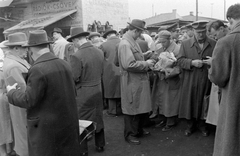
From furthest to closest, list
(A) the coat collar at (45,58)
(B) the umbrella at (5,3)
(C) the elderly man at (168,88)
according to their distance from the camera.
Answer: (B) the umbrella at (5,3)
(C) the elderly man at (168,88)
(A) the coat collar at (45,58)

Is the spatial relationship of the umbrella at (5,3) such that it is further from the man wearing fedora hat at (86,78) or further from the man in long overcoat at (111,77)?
the man wearing fedora hat at (86,78)

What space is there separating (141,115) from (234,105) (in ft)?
7.65

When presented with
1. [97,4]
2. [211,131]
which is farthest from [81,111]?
[97,4]

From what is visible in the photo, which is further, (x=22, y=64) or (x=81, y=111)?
(x=81, y=111)

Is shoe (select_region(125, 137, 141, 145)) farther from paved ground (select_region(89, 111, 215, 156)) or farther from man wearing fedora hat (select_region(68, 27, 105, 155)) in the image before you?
man wearing fedora hat (select_region(68, 27, 105, 155))

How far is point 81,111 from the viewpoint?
414cm

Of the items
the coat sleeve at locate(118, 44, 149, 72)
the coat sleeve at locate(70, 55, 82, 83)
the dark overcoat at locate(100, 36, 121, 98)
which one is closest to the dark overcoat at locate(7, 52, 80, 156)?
the coat sleeve at locate(70, 55, 82, 83)

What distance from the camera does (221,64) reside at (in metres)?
2.73

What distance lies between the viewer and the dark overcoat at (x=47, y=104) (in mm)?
2613

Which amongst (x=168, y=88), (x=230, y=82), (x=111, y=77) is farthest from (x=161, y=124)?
(x=230, y=82)

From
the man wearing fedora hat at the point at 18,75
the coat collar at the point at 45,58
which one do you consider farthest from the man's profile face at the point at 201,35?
the man wearing fedora hat at the point at 18,75

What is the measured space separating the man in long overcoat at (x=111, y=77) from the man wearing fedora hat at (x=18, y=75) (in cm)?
312

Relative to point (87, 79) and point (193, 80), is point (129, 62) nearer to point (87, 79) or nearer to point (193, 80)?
point (87, 79)

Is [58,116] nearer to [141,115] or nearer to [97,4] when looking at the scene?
[141,115]
